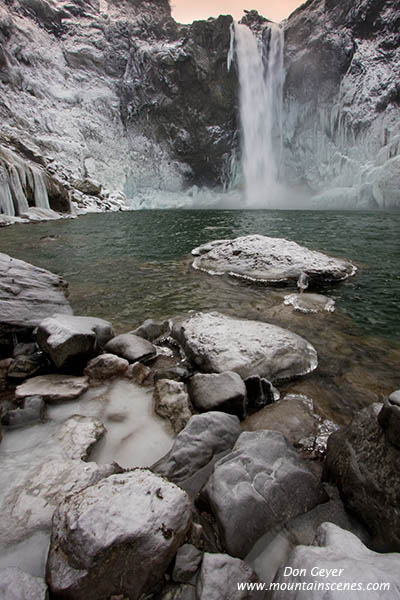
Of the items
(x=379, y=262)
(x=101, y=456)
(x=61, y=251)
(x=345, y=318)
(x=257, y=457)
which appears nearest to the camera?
(x=257, y=457)

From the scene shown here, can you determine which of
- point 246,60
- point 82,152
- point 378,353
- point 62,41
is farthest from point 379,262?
point 62,41

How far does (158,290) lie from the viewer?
291 inches

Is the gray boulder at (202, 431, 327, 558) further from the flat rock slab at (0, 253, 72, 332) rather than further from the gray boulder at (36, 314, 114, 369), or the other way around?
the flat rock slab at (0, 253, 72, 332)

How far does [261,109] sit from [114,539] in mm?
Answer: 59159

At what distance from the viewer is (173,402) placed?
3.18m

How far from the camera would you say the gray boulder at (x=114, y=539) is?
1.45m

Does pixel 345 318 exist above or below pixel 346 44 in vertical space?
below

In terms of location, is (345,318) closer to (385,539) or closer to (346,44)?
(385,539)

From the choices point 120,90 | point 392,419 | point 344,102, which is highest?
point 120,90

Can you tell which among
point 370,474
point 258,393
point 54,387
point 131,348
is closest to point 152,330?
point 131,348

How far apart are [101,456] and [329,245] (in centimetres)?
1220

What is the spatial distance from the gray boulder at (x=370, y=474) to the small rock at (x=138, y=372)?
227 cm

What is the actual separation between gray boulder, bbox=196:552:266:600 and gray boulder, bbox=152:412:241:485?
70 centimetres

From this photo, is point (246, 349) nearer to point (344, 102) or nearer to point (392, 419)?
point (392, 419)
